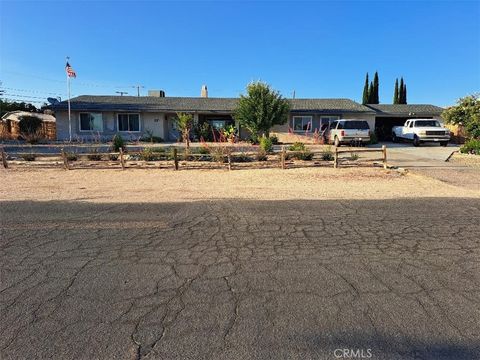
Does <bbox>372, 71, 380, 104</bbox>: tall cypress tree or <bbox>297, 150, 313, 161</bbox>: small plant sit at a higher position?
<bbox>372, 71, 380, 104</bbox>: tall cypress tree

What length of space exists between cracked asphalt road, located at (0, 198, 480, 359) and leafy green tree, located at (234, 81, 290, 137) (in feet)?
57.0

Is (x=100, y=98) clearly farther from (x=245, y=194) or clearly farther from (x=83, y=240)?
(x=83, y=240)

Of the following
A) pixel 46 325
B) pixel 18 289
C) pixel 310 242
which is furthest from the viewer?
pixel 310 242

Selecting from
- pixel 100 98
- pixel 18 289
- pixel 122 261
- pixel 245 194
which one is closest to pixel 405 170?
pixel 245 194

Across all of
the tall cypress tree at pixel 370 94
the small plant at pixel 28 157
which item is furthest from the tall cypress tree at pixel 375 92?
the small plant at pixel 28 157

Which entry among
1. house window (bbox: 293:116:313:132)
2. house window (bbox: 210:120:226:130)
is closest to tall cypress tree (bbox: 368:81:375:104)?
house window (bbox: 293:116:313:132)

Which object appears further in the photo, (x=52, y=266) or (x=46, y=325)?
(x=52, y=266)

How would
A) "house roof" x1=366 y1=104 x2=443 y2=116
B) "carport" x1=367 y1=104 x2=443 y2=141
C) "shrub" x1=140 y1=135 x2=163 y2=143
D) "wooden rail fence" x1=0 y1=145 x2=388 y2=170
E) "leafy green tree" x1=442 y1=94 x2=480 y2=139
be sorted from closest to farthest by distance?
"wooden rail fence" x1=0 y1=145 x2=388 y2=170, "leafy green tree" x1=442 y1=94 x2=480 y2=139, "shrub" x1=140 y1=135 x2=163 y2=143, "carport" x1=367 y1=104 x2=443 y2=141, "house roof" x1=366 y1=104 x2=443 y2=116

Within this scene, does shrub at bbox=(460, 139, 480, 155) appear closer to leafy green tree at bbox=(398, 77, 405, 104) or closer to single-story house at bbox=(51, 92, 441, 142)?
single-story house at bbox=(51, 92, 441, 142)

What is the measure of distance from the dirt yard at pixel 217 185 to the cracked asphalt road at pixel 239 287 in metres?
2.23

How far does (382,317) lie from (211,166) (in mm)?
10769

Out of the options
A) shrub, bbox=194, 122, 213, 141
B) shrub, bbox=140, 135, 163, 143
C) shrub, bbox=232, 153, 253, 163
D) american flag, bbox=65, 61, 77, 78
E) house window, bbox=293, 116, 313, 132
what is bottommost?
shrub, bbox=232, 153, 253, 163

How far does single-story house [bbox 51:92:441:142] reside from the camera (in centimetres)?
2697

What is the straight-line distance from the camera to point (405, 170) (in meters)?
12.1
